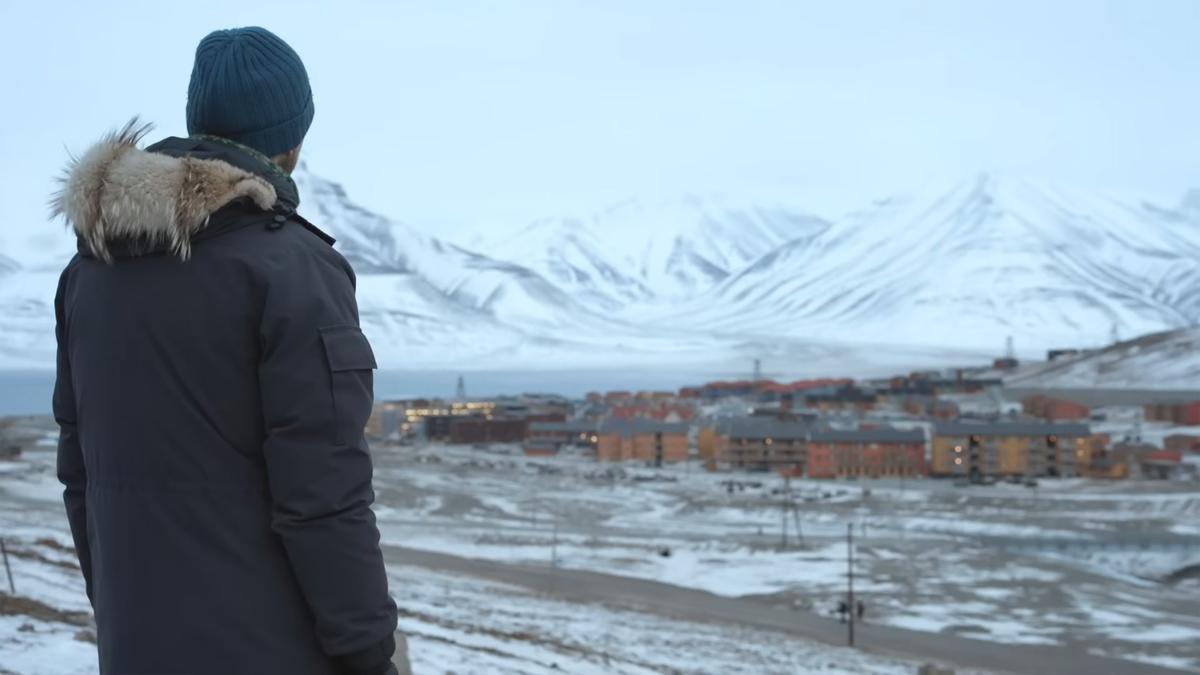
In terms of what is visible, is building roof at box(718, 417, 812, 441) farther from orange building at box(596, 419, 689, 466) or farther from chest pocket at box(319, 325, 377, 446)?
chest pocket at box(319, 325, 377, 446)

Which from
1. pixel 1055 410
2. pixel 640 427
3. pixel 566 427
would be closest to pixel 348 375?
pixel 640 427

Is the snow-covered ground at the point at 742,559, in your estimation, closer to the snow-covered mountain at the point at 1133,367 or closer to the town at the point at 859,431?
the town at the point at 859,431

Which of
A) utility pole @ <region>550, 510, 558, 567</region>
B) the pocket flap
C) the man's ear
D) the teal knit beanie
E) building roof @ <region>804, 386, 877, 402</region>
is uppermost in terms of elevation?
building roof @ <region>804, 386, 877, 402</region>

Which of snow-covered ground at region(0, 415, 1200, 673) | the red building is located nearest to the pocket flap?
snow-covered ground at region(0, 415, 1200, 673)

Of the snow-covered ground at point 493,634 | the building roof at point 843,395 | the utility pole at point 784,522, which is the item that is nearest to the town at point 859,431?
the building roof at point 843,395

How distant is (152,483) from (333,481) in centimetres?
23

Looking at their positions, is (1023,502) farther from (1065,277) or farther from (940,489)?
A: (1065,277)

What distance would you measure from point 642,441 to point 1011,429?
14611mm

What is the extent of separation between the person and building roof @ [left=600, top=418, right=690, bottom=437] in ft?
150

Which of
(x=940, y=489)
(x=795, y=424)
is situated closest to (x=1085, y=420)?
(x=795, y=424)

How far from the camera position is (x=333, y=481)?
1.24 meters

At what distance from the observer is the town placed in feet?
131

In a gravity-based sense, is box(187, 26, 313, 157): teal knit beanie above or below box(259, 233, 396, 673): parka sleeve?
above

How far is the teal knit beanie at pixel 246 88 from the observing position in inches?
56.1
